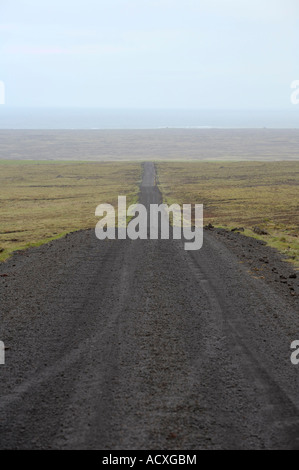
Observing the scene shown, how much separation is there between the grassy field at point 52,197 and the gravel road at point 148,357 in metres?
10.5

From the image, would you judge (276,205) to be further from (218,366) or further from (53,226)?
(218,366)

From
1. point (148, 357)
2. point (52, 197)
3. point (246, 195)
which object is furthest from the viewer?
point (52, 197)

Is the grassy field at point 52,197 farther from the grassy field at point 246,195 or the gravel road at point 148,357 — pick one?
the gravel road at point 148,357

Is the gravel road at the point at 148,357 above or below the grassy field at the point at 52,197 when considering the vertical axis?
above

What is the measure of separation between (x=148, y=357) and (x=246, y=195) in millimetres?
65575

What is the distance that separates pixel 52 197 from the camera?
78250 millimetres

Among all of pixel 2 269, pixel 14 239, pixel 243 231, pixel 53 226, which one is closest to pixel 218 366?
pixel 2 269

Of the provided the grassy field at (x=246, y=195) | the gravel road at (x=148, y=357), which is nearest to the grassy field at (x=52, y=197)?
the grassy field at (x=246, y=195)

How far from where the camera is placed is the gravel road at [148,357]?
8312 mm

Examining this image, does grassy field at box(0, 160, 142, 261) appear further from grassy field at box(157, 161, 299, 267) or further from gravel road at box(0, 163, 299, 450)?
gravel road at box(0, 163, 299, 450)

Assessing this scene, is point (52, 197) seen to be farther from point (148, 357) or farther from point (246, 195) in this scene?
point (148, 357)

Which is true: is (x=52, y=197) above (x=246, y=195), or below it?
below

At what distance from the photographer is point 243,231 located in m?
35.2

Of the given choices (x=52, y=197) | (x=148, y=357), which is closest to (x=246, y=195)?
(x=52, y=197)
